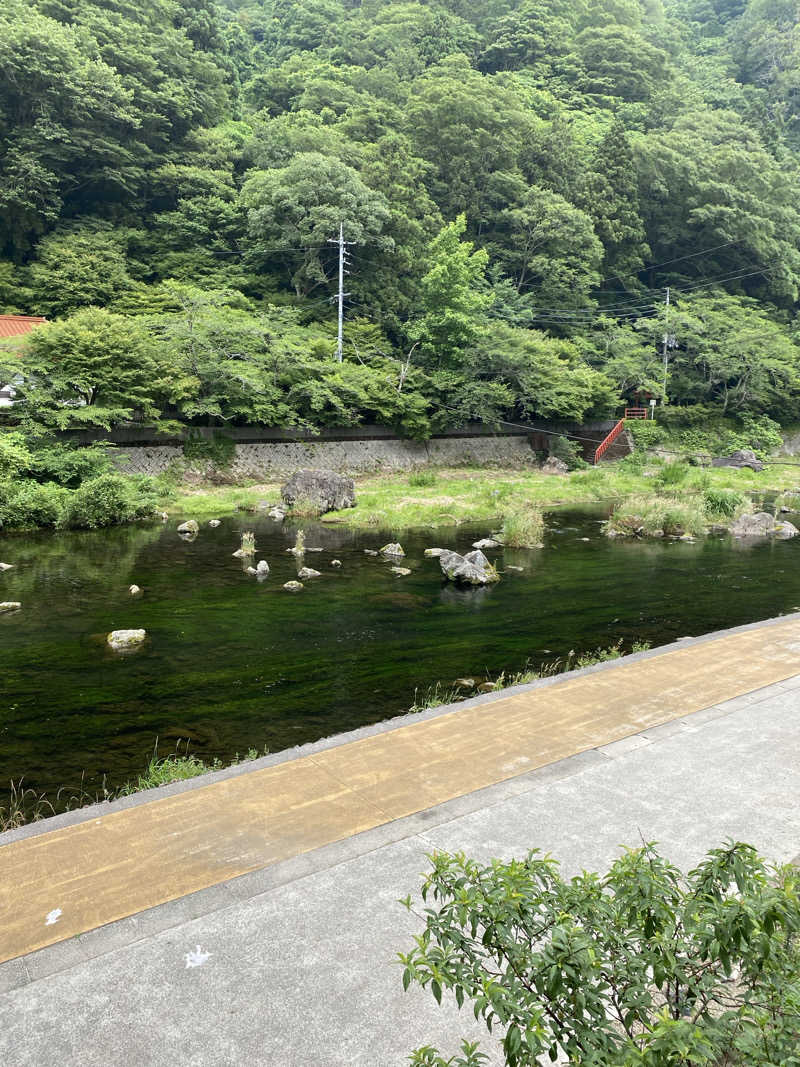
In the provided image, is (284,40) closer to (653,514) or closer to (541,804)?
(653,514)

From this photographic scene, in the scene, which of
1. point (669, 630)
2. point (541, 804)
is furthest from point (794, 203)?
point (541, 804)

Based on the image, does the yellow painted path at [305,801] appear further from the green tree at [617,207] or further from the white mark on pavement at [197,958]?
the green tree at [617,207]

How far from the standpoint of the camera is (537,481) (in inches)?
1193

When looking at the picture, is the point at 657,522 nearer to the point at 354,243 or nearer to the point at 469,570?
the point at 469,570

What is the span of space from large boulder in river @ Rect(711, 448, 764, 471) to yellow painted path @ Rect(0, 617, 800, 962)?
113 ft

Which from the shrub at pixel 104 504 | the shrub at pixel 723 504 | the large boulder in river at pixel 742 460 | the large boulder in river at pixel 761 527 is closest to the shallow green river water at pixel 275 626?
the shrub at pixel 104 504

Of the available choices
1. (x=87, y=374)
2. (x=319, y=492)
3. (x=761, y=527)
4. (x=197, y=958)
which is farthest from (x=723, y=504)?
(x=197, y=958)

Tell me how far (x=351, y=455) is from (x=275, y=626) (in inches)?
804

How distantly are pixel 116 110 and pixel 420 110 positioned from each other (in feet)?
66.9

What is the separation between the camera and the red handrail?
36750 mm

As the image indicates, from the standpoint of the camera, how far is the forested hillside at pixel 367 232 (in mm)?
28469

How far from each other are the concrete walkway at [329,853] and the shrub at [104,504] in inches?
643

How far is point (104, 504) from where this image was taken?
765 inches

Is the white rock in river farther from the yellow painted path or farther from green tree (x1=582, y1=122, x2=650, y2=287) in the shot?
green tree (x1=582, y1=122, x2=650, y2=287)
